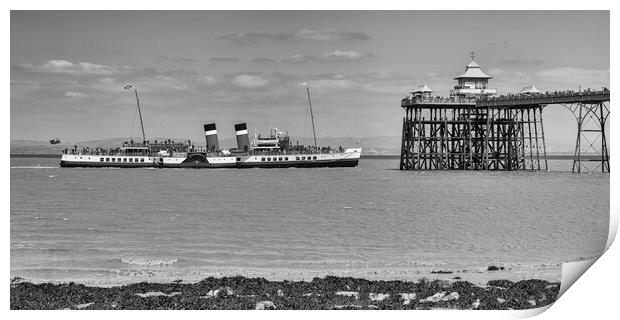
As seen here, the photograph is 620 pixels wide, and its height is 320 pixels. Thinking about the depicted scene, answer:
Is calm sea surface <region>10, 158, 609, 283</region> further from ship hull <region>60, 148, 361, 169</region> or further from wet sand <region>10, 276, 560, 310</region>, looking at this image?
ship hull <region>60, 148, 361, 169</region>

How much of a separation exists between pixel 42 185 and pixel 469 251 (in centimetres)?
3929

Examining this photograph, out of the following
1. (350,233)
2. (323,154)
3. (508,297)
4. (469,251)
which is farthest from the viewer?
(323,154)

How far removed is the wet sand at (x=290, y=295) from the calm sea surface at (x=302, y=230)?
6.61 ft

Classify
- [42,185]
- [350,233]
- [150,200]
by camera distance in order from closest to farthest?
1. [350,233]
2. [150,200]
3. [42,185]

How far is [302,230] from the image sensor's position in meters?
28.9

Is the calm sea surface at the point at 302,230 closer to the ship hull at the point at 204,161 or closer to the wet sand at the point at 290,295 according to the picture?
the wet sand at the point at 290,295

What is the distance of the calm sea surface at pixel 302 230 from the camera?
843 inches

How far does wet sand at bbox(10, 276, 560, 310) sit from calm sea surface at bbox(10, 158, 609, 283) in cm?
201

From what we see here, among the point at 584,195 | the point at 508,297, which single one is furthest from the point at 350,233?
the point at 584,195

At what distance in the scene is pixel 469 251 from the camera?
24.2 metres

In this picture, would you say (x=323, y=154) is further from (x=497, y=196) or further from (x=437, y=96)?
(x=497, y=196)

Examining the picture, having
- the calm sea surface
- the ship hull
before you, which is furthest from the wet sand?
the ship hull

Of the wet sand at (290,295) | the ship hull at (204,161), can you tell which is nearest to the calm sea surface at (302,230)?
the wet sand at (290,295)

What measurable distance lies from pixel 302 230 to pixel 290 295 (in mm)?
12331
